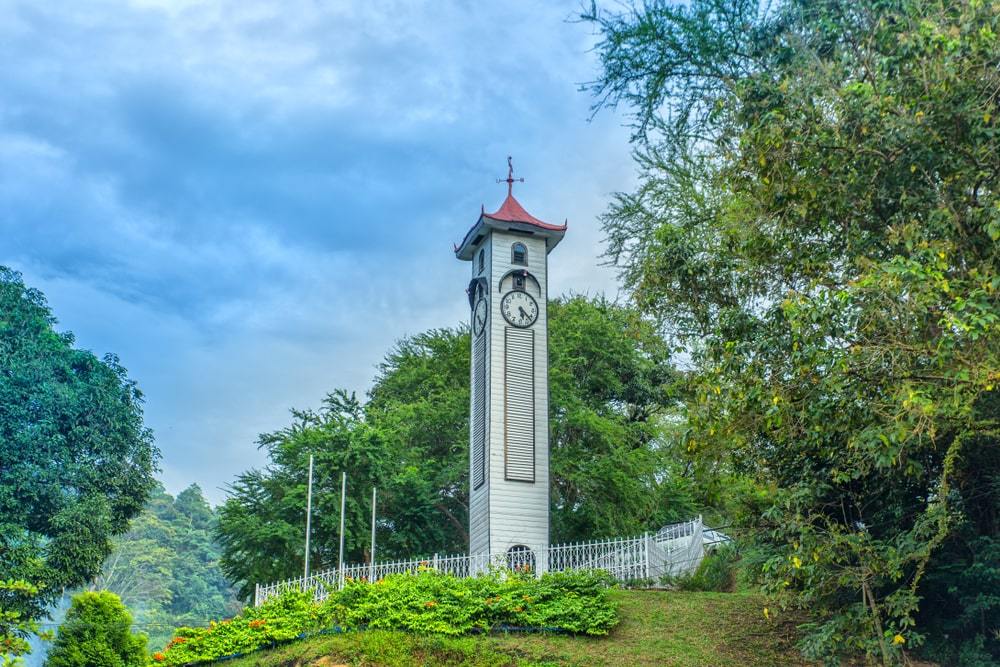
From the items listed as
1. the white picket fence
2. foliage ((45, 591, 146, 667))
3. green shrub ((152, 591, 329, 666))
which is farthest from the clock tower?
foliage ((45, 591, 146, 667))

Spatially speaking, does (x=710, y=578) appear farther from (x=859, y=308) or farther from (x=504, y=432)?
(x=859, y=308)

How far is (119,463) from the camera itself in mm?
28203

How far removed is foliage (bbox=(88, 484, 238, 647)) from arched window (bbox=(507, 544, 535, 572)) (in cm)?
3091

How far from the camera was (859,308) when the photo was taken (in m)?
10.9

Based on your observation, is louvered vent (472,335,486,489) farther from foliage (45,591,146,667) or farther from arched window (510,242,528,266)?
foliage (45,591,146,667)

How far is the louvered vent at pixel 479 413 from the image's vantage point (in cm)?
2014

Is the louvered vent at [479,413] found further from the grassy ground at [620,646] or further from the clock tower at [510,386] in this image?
the grassy ground at [620,646]

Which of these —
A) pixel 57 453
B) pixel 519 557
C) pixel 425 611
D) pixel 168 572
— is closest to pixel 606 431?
pixel 519 557

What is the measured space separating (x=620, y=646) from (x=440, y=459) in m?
15.1

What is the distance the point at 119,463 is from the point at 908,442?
74.9 ft

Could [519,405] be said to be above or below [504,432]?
above

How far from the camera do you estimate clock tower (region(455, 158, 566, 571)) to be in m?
19.4

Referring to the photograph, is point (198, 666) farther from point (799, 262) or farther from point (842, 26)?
point (842, 26)

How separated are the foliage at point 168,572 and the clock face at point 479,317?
30.0 metres
